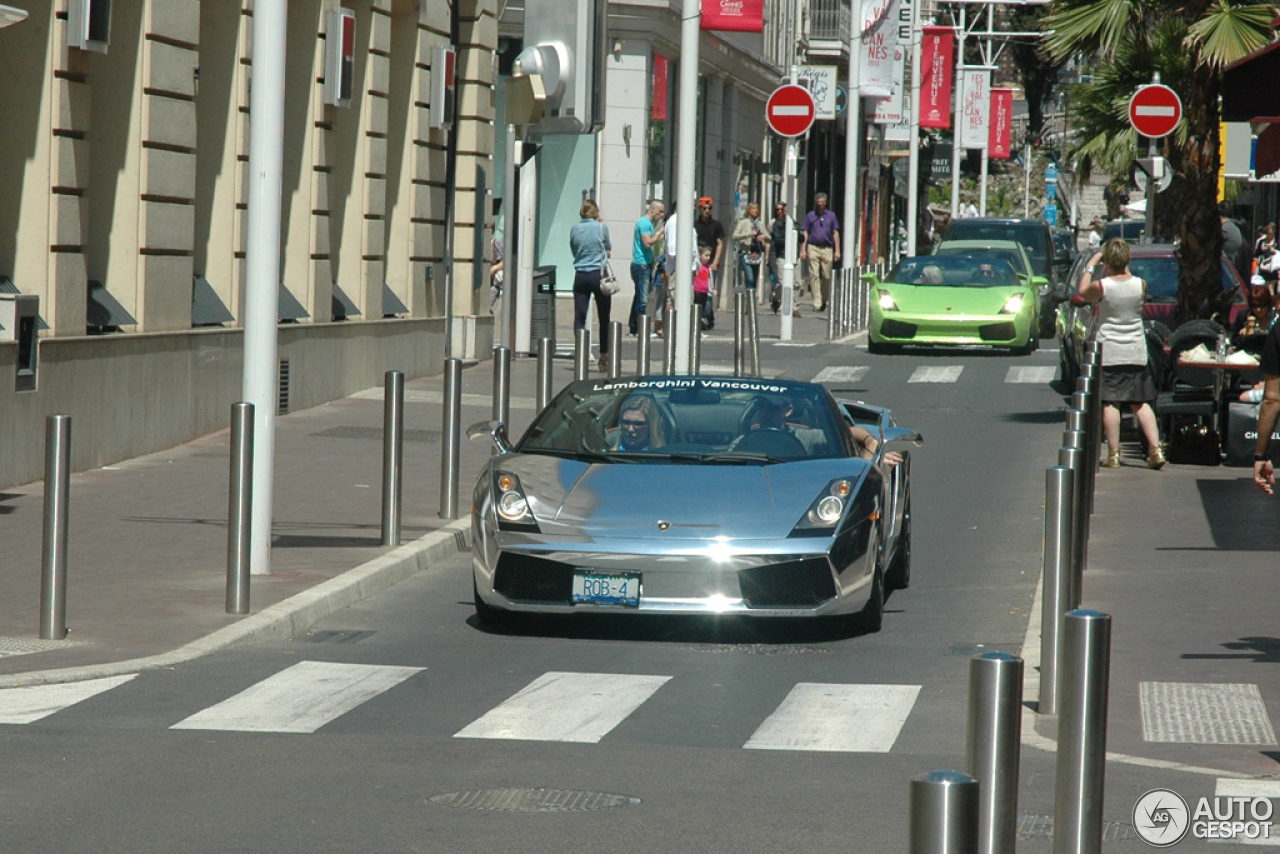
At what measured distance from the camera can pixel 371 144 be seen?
22.6 meters

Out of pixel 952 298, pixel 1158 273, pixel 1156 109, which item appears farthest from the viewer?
pixel 952 298

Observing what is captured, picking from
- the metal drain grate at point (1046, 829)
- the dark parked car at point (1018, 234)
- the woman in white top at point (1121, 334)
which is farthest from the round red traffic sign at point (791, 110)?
the metal drain grate at point (1046, 829)

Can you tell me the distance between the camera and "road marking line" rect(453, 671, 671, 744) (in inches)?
303

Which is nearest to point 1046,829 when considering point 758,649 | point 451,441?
point 758,649

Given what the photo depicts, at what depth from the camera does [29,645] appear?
9.05m

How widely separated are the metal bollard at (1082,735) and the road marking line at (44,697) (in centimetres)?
431

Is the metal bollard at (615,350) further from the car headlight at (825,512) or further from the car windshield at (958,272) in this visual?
the car windshield at (958,272)

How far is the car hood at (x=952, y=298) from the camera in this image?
29828 millimetres

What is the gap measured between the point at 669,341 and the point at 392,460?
31.8 feet

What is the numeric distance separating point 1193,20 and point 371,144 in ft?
27.8

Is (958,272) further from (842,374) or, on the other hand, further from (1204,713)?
(1204,713)

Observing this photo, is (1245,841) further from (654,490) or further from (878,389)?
(878,389)

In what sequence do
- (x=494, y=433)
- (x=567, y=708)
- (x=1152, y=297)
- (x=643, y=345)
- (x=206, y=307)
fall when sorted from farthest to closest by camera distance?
(x=1152, y=297) < (x=643, y=345) < (x=206, y=307) < (x=494, y=433) < (x=567, y=708)

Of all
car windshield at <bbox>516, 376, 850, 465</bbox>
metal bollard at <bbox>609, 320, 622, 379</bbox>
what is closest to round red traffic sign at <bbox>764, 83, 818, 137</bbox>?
metal bollard at <bbox>609, 320, 622, 379</bbox>
